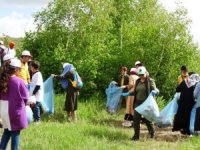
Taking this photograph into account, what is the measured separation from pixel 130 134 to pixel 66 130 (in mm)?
1613

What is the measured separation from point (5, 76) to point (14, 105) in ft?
1.51

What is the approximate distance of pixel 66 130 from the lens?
9.71 metres

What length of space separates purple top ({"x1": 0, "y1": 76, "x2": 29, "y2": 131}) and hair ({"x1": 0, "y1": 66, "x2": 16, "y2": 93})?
5 centimetres

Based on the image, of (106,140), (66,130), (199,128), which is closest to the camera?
(106,140)

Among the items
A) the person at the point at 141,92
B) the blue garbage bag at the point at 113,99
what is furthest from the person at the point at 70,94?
the person at the point at 141,92

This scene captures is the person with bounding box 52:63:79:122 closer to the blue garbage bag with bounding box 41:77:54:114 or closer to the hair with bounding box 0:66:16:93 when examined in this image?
the blue garbage bag with bounding box 41:77:54:114

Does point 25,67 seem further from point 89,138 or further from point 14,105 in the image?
point 14,105

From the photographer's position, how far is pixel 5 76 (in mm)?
6789

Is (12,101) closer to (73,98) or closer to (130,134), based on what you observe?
(130,134)

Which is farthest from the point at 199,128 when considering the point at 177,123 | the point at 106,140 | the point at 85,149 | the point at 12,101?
the point at 12,101

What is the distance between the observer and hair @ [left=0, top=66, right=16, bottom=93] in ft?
22.2

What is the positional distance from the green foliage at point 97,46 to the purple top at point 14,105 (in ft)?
26.8

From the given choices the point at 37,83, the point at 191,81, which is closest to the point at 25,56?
the point at 37,83

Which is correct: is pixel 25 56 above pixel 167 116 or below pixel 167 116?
above
